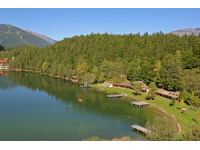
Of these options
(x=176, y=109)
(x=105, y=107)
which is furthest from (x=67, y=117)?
(x=176, y=109)

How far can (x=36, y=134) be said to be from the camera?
29.4 metres

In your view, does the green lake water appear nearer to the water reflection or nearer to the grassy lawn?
the water reflection

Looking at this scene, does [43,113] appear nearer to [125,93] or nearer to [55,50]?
[125,93]

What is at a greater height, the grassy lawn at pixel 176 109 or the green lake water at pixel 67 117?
the grassy lawn at pixel 176 109

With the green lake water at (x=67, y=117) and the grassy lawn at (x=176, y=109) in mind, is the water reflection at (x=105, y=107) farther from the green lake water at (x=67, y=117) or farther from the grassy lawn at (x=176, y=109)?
the grassy lawn at (x=176, y=109)

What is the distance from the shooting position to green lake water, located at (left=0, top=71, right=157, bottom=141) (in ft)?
96.7

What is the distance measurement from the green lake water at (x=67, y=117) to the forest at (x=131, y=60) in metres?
19.7

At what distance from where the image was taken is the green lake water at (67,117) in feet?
96.7

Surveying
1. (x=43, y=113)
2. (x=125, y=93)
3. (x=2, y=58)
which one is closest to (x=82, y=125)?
(x=43, y=113)

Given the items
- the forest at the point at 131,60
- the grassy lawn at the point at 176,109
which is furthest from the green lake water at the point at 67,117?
the forest at the point at 131,60

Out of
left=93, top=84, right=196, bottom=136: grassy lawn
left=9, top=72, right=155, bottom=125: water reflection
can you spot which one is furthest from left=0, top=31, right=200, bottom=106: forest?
left=9, top=72, right=155, bottom=125: water reflection

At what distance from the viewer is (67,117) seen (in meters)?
37.5

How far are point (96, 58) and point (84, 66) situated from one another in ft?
44.4

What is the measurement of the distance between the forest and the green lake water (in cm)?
1971
